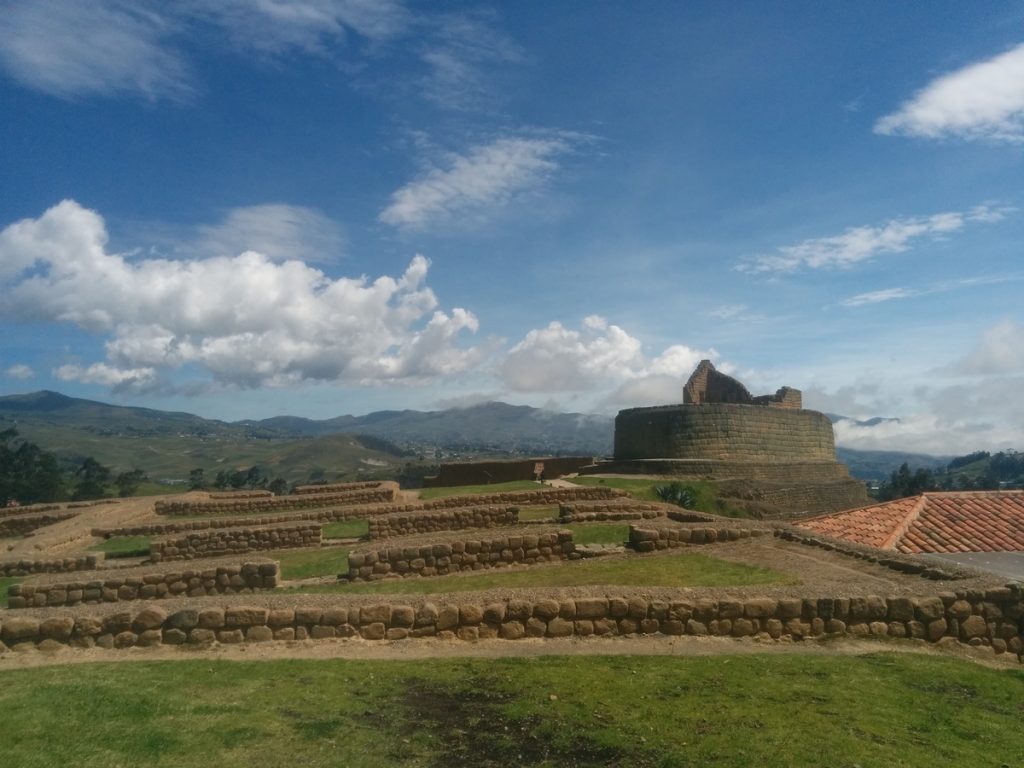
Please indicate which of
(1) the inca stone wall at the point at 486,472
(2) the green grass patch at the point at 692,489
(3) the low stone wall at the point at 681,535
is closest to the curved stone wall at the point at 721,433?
(2) the green grass patch at the point at 692,489

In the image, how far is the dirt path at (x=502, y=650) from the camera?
8812 mm

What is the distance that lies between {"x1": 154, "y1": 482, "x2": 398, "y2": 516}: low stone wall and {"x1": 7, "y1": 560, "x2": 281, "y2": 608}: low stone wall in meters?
13.7

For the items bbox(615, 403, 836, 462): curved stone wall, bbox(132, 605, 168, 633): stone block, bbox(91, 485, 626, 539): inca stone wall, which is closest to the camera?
bbox(132, 605, 168, 633): stone block

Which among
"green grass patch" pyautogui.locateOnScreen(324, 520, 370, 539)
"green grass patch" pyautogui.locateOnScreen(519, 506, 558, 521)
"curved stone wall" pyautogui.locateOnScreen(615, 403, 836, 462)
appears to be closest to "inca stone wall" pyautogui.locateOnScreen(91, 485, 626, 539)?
"green grass patch" pyautogui.locateOnScreen(324, 520, 370, 539)

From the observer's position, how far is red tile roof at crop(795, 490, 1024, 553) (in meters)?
18.8

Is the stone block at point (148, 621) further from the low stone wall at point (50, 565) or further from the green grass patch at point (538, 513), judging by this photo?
the green grass patch at point (538, 513)

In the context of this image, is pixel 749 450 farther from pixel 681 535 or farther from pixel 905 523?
pixel 681 535

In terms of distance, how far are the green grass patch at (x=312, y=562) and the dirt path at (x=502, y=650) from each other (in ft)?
20.4

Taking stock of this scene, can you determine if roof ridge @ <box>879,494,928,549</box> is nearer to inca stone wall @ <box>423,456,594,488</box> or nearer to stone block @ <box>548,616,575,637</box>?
stone block @ <box>548,616,575,637</box>

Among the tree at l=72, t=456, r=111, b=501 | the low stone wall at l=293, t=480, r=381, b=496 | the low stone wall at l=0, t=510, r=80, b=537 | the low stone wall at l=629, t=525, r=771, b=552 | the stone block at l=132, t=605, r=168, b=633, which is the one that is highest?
the low stone wall at l=629, t=525, r=771, b=552

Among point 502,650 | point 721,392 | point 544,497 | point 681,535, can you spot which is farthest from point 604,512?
point 721,392

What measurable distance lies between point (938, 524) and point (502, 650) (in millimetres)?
17129

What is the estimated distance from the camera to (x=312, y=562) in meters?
16.9

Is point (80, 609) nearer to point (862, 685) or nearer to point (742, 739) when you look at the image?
point (742, 739)
